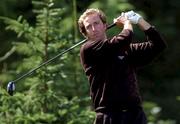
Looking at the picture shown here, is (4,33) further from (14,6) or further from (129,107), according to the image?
(129,107)

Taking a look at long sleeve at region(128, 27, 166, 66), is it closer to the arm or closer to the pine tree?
the arm

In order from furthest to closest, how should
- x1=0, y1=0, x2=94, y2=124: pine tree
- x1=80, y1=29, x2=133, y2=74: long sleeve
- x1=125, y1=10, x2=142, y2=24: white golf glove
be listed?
x1=0, y1=0, x2=94, y2=124: pine tree, x1=125, y1=10, x2=142, y2=24: white golf glove, x1=80, y1=29, x2=133, y2=74: long sleeve

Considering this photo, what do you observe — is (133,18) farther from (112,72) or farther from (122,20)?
(112,72)

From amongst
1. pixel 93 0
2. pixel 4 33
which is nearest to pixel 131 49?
pixel 93 0

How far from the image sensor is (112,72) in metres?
5.98

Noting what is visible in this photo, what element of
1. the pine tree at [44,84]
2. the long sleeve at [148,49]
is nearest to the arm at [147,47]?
the long sleeve at [148,49]

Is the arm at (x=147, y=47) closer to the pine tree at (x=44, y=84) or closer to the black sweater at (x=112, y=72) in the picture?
the black sweater at (x=112, y=72)

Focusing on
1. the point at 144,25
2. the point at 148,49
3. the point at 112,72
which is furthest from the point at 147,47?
the point at 112,72

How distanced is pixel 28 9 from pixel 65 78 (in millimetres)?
6392

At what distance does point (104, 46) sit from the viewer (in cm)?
596

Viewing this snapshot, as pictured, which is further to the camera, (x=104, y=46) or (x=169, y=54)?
(x=169, y=54)

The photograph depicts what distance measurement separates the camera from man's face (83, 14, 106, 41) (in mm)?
6059

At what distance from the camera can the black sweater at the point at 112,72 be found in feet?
19.5

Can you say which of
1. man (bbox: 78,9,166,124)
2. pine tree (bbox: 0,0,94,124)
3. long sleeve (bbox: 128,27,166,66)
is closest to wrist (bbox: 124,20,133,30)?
man (bbox: 78,9,166,124)
